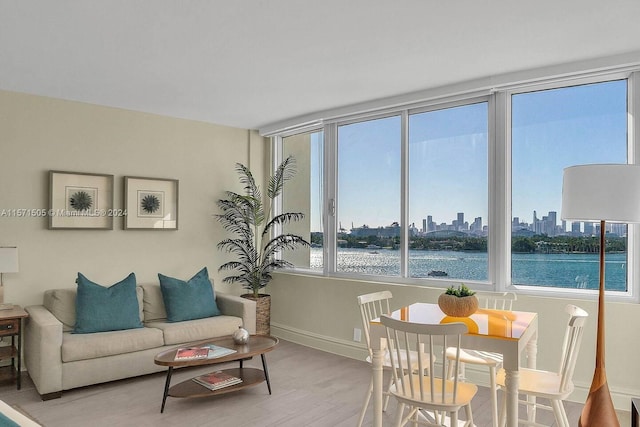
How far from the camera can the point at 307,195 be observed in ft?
18.8

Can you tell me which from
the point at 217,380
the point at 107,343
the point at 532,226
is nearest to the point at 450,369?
the point at 532,226

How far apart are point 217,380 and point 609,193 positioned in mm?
3041

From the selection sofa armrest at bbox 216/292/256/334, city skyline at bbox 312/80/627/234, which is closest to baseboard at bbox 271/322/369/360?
sofa armrest at bbox 216/292/256/334

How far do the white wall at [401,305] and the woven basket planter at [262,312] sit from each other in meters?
0.27

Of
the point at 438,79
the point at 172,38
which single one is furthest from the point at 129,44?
the point at 438,79

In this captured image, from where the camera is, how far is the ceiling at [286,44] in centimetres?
275

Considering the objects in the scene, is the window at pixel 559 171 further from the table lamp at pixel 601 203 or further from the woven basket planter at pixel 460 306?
the woven basket planter at pixel 460 306

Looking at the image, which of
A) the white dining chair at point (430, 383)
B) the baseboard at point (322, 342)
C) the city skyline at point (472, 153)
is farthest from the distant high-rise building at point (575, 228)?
the baseboard at point (322, 342)

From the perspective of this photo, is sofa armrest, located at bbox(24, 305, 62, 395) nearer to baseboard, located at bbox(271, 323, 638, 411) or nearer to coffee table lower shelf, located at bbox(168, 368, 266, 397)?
coffee table lower shelf, located at bbox(168, 368, 266, 397)

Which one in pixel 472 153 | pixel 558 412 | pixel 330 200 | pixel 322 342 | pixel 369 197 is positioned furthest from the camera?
pixel 330 200

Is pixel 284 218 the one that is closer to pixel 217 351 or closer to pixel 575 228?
pixel 217 351

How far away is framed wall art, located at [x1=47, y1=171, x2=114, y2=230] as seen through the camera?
4.54 m

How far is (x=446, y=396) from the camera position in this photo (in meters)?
2.44

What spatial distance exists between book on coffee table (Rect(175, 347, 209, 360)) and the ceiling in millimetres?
2236
